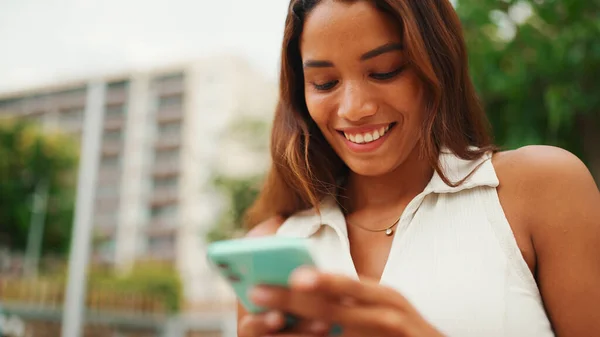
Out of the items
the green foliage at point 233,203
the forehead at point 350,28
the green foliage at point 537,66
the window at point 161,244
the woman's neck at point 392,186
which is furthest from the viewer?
the window at point 161,244

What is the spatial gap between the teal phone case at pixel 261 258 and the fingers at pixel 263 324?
13 millimetres

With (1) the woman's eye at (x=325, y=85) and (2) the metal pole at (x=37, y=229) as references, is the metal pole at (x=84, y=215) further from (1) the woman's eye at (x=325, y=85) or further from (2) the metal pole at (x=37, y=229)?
(2) the metal pole at (x=37, y=229)

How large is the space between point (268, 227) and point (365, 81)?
0.51 m

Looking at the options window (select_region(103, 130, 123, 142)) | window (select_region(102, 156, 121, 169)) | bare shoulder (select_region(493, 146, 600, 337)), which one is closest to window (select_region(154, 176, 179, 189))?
window (select_region(102, 156, 121, 169))

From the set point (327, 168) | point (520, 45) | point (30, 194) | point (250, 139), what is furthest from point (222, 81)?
point (327, 168)

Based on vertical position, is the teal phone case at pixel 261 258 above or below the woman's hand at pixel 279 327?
above

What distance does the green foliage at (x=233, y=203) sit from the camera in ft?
38.0

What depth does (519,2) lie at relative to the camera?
11.2 feet

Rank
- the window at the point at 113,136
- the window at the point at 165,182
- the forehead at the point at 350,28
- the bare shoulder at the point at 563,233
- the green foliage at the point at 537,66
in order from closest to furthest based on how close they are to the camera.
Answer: the bare shoulder at the point at 563,233
the forehead at the point at 350,28
the green foliage at the point at 537,66
the window at the point at 165,182
the window at the point at 113,136

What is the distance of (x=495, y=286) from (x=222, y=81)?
30804 mm

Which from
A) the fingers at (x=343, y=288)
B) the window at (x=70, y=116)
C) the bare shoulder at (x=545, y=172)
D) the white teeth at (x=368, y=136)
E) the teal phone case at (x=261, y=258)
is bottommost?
the fingers at (x=343, y=288)

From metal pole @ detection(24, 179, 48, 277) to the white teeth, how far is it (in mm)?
22091

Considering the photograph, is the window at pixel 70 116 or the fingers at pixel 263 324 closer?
the fingers at pixel 263 324

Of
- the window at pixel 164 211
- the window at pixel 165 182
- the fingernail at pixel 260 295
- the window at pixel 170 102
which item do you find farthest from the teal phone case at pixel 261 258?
the window at pixel 165 182
